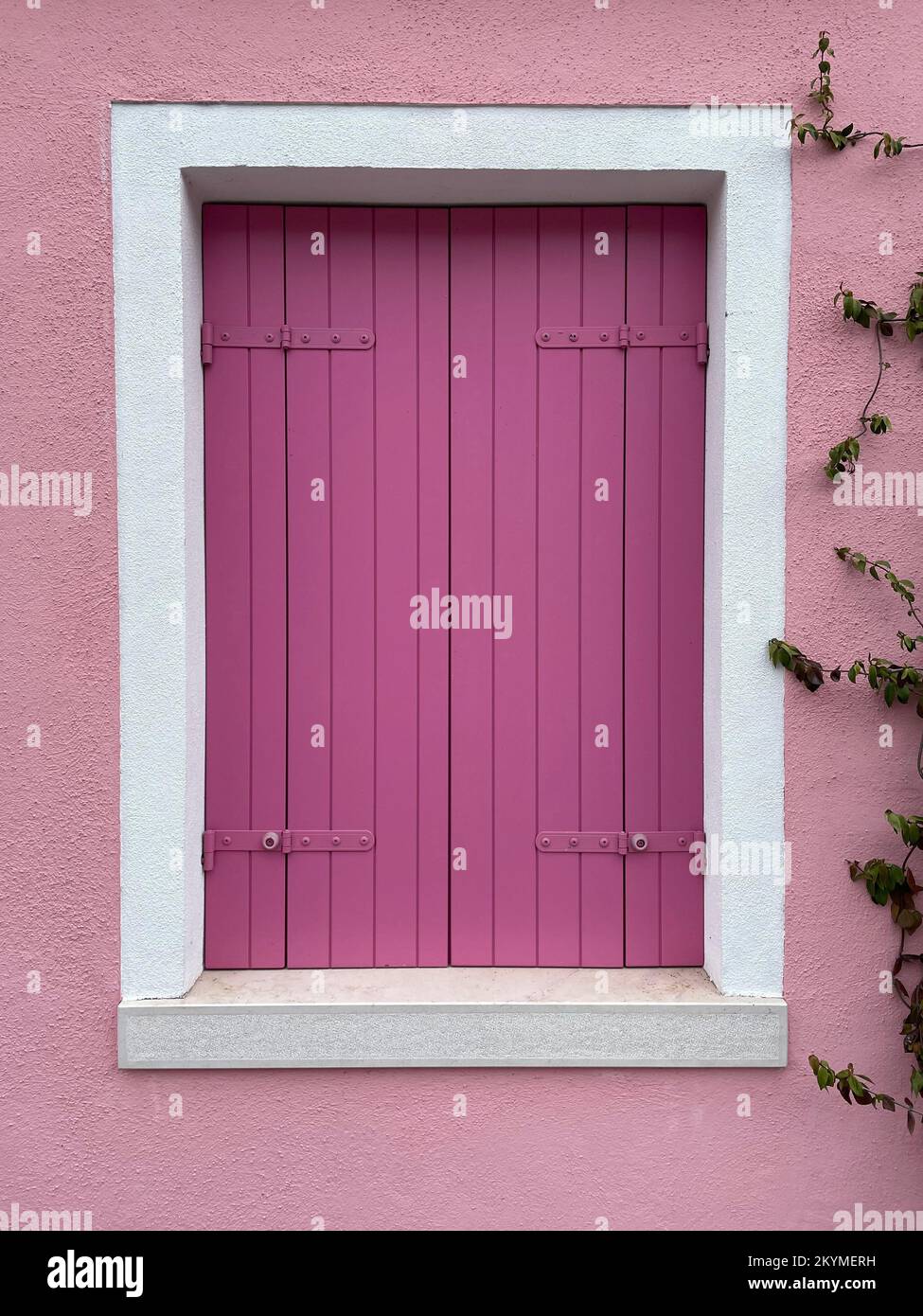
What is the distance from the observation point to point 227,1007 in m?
2.52

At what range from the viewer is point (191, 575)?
8.60 feet

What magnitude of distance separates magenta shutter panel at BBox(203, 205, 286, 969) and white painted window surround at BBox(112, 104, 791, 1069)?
0.50 ft

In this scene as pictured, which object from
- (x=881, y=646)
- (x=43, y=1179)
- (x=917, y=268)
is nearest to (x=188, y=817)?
(x=43, y=1179)

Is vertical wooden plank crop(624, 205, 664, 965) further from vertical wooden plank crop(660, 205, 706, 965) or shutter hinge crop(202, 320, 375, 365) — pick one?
shutter hinge crop(202, 320, 375, 365)

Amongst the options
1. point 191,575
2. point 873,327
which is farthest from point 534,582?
point 873,327

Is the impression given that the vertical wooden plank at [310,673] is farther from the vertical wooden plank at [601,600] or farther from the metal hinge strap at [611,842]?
the vertical wooden plank at [601,600]

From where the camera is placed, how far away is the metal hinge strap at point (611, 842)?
2.75 meters

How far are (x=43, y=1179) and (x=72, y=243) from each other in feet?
8.78

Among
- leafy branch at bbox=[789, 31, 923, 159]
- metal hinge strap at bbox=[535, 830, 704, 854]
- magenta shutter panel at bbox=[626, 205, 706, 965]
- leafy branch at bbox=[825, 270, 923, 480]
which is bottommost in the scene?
metal hinge strap at bbox=[535, 830, 704, 854]

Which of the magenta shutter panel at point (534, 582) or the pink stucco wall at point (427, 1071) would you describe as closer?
the pink stucco wall at point (427, 1071)

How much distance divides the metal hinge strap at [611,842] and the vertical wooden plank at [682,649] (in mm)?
35

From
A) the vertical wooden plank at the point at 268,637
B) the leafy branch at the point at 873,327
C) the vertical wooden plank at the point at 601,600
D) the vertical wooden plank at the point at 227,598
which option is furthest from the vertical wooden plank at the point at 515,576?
the leafy branch at the point at 873,327

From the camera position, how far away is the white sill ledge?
2529mm

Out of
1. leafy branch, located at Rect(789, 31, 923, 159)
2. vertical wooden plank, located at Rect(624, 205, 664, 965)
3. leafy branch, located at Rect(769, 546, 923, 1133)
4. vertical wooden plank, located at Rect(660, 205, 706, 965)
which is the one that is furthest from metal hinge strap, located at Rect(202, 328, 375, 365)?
leafy branch, located at Rect(769, 546, 923, 1133)
